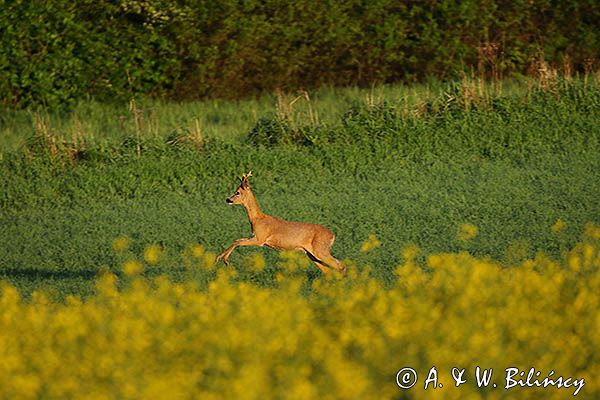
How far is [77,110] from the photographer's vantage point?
18.2 m

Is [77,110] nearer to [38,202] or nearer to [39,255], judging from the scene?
[38,202]

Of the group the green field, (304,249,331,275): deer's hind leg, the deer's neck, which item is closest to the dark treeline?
the green field

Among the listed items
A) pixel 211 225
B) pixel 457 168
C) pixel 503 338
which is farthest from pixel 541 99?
pixel 503 338

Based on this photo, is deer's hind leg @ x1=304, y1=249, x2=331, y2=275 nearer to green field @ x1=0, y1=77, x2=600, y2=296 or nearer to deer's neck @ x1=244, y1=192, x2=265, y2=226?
green field @ x1=0, y1=77, x2=600, y2=296

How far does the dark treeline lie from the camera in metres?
18.0

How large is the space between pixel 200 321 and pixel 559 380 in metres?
1.95

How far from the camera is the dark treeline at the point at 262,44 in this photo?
18000 millimetres

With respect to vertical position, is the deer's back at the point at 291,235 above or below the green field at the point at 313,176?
above
